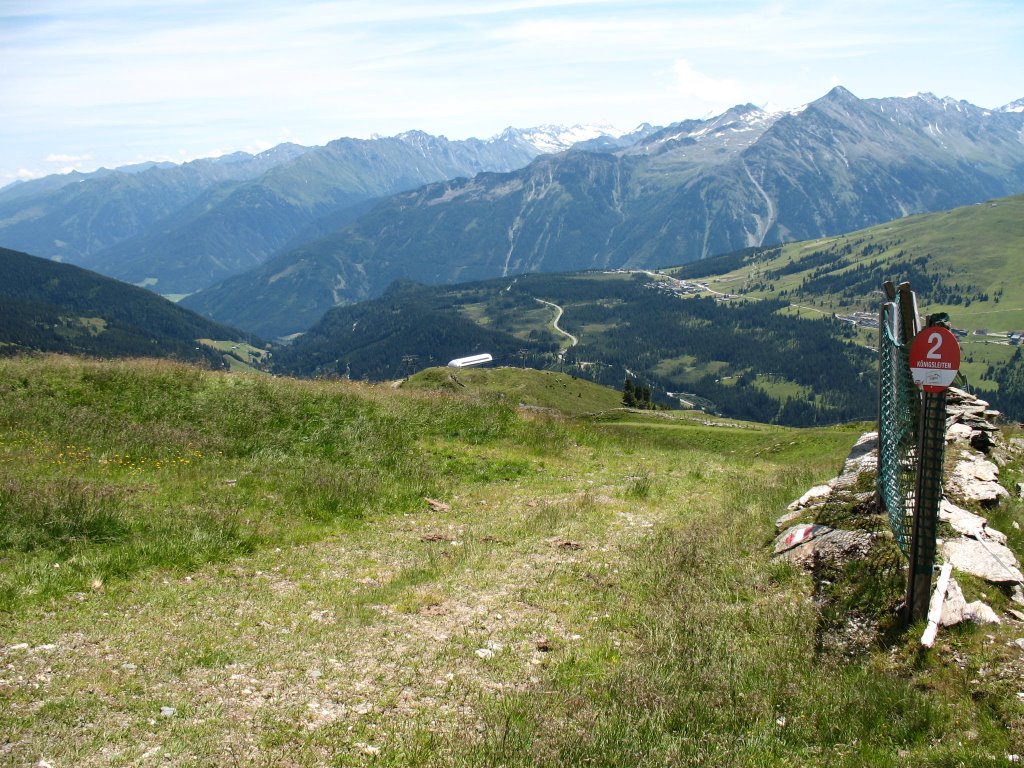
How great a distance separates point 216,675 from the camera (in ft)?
29.8

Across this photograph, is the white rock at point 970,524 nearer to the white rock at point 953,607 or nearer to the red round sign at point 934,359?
the white rock at point 953,607

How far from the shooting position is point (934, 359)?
28.5 feet

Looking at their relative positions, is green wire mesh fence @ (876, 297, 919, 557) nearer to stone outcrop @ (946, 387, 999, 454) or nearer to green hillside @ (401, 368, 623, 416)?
stone outcrop @ (946, 387, 999, 454)

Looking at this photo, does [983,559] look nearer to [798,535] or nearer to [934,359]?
[798,535]

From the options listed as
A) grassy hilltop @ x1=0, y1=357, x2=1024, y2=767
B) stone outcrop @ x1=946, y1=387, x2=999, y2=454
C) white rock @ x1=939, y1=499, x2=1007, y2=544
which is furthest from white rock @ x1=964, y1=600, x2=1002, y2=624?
stone outcrop @ x1=946, y1=387, x2=999, y2=454

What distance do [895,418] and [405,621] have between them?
9.92 meters

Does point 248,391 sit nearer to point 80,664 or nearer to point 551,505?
point 551,505

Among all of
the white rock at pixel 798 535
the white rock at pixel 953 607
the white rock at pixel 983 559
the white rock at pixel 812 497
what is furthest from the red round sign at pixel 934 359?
the white rock at pixel 812 497

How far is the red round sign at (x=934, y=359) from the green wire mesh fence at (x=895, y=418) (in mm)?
3202

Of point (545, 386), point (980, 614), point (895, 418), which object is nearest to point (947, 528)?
point (895, 418)

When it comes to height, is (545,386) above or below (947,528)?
below

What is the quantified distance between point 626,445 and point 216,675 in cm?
2251

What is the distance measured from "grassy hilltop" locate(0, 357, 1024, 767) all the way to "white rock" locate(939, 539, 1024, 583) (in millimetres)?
1783

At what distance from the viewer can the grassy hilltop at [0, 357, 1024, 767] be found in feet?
25.0
